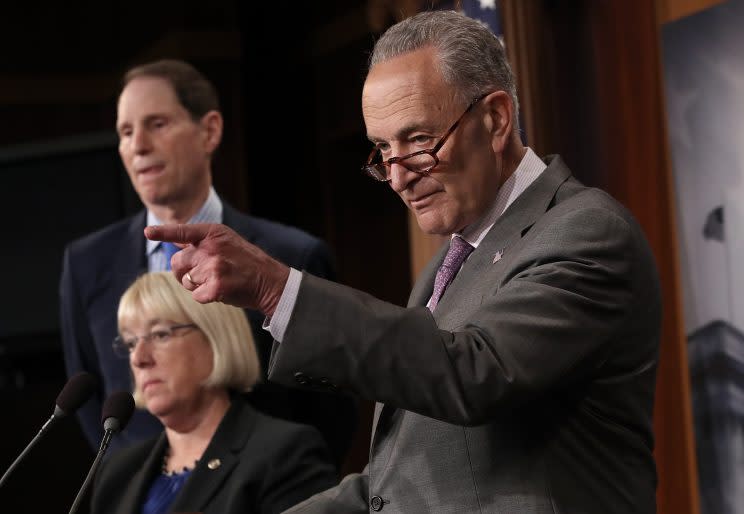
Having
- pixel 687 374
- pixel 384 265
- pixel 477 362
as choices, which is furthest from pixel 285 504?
pixel 384 265

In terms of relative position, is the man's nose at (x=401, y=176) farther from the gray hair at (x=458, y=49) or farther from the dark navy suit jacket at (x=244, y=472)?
the dark navy suit jacket at (x=244, y=472)

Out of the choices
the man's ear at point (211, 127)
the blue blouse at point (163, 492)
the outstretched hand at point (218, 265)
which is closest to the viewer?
the outstretched hand at point (218, 265)

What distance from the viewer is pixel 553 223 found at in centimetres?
179

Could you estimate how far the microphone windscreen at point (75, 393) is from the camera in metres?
2.14

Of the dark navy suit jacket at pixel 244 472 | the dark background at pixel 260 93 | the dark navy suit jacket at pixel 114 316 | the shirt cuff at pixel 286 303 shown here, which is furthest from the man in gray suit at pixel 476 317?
the dark background at pixel 260 93

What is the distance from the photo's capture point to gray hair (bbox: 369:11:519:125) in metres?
1.96

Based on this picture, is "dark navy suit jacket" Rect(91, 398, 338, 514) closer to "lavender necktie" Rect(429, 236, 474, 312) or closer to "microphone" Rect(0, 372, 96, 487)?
"microphone" Rect(0, 372, 96, 487)

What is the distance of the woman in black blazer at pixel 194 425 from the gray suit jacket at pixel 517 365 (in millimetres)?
1026

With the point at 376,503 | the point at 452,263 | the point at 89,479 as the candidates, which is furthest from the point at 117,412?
the point at 452,263

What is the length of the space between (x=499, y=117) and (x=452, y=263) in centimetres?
27

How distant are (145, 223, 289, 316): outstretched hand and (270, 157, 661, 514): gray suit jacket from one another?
0.25ft

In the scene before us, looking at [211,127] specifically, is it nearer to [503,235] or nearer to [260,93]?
[503,235]

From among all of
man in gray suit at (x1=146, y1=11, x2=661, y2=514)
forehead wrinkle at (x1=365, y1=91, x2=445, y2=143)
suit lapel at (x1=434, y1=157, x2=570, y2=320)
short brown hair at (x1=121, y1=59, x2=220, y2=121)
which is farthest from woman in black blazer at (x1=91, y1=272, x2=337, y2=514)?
forehead wrinkle at (x1=365, y1=91, x2=445, y2=143)

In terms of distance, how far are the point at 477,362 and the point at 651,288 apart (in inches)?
14.8
